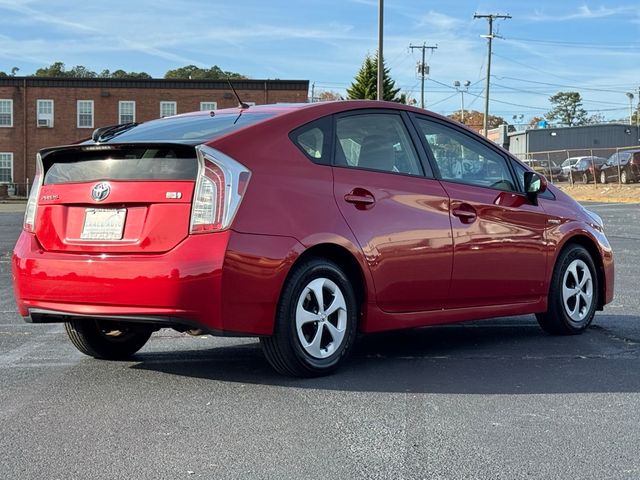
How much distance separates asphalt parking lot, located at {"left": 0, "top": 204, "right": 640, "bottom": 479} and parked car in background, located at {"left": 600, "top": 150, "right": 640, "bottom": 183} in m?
40.7

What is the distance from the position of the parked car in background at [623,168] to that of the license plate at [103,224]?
4299 cm

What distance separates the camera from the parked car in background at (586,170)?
47.8 meters

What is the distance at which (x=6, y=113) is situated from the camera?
54.1 metres

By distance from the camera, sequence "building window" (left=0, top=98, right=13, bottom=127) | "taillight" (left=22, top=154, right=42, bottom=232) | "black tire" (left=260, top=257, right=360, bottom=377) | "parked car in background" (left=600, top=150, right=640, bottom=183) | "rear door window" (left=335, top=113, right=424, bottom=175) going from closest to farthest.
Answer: "black tire" (left=260, top=257, right=360, bottom=377), "taillight" (left=22, top=154, right=42, bottom=232), "rear door window" (left=335, top=113, right=424, bottom=175), "parked car in background" (left=600, top=150, right=640, bottom=183), "building window" (left=0, top=98, right=13, bottom=127)

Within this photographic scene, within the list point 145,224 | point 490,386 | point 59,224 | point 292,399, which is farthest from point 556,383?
point 59,224

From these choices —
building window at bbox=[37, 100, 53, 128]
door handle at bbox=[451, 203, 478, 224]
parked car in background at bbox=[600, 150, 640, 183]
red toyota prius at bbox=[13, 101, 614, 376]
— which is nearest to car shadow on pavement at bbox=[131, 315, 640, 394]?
red toyota prius at bbox=[13, 101, 614, 376]

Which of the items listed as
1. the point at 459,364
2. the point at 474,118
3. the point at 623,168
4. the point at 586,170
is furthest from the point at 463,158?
the point at 474,118

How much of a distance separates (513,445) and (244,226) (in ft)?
5.93

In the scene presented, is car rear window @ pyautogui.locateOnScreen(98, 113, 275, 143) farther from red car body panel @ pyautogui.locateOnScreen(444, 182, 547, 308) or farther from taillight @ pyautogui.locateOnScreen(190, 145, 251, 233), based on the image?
red car body panel @ pyautogui.locateOnScreen(444, 182, 547, 308)

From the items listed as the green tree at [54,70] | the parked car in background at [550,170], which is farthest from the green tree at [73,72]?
the parked car in background at [550,170]

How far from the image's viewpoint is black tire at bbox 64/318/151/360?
18.9ft

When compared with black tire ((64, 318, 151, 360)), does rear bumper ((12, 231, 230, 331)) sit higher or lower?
higher

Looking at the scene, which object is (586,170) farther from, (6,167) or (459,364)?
(459,364)

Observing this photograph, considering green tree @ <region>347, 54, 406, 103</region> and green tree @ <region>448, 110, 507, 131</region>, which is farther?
green tree @ <region>448, 110, 507, 131</region>
